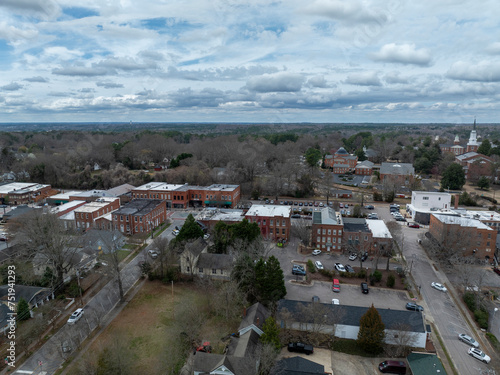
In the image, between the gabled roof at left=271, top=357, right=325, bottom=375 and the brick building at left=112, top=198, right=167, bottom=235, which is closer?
the gabled roof at left=271, top=357, right=325, bottom=375

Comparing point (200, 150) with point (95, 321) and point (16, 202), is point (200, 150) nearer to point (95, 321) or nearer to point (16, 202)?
point (16, 202)

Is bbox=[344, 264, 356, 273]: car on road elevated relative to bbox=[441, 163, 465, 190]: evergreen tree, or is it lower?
lower

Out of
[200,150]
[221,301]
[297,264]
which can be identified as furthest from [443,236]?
[200,150]

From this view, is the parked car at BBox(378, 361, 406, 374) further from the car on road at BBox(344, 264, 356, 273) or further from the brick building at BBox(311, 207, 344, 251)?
the brick building at BBox(311, 207, 344, 251)

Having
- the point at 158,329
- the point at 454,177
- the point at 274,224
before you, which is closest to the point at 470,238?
the point at 274,224

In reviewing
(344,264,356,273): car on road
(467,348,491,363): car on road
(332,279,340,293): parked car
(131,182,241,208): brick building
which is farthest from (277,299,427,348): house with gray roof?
(131,182,241,208): brick building

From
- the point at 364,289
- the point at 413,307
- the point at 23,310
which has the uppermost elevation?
the point at 23,310

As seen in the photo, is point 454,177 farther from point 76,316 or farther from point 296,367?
point 76,316
